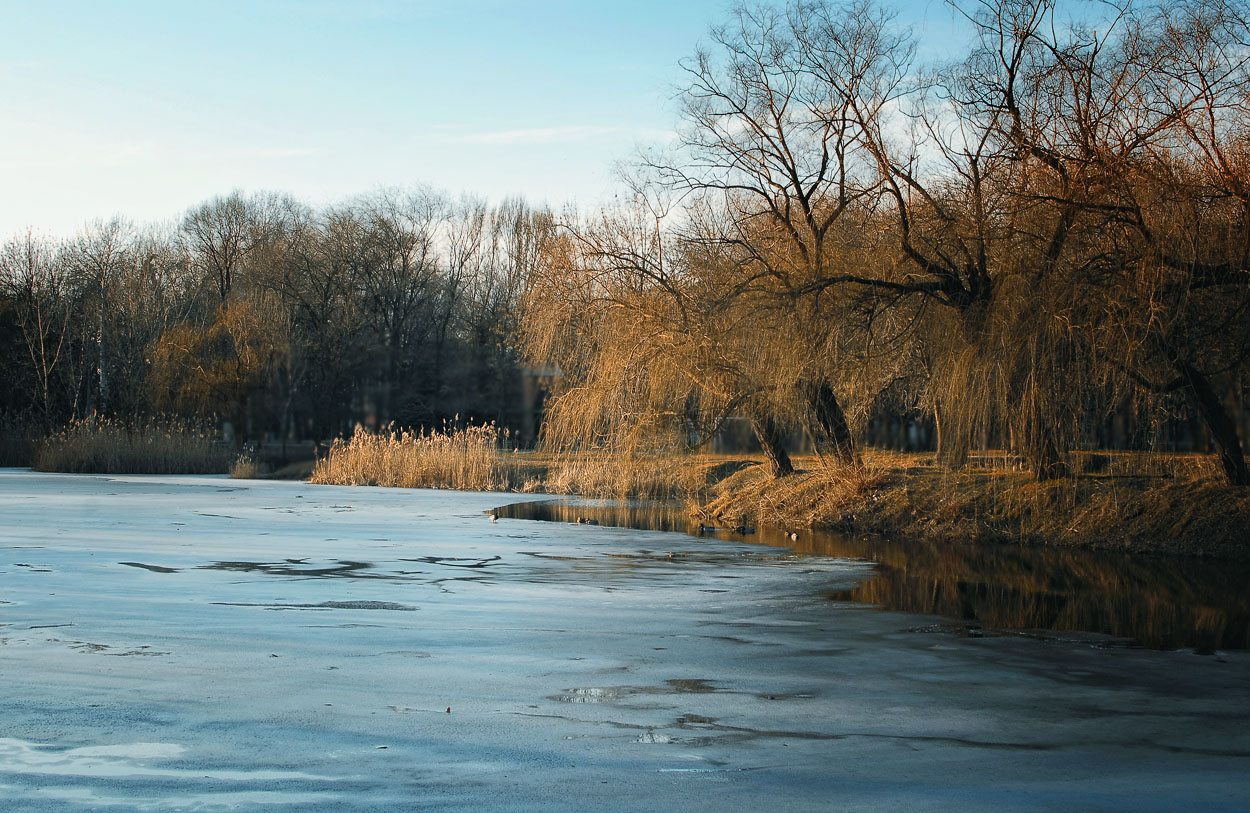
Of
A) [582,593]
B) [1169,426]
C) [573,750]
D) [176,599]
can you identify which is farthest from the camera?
[1169,426]

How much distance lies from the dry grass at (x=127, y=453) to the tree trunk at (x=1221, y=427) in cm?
2413

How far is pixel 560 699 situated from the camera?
212 inches

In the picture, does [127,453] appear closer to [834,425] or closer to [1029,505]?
[834,425]

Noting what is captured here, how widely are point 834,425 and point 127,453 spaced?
770 inches

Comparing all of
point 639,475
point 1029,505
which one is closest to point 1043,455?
point 1029,505

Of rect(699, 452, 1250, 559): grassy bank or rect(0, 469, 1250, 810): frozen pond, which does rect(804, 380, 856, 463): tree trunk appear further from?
rect(0, 469, 1250, 810): frozen pond

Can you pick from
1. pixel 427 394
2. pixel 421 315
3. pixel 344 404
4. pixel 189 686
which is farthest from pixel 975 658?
pixel 421 315

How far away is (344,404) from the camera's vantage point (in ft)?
138

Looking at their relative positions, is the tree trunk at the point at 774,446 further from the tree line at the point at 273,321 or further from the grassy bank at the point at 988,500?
the tree line at the point at 273,321

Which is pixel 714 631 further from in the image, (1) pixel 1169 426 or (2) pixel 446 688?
(1) pixel 1169 426

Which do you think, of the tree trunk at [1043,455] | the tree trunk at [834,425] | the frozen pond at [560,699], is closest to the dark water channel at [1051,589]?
the frozen pond at [560,699]

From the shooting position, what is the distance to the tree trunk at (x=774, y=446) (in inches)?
727

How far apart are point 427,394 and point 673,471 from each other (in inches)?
1115

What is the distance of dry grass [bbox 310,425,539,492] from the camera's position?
24.3 m
